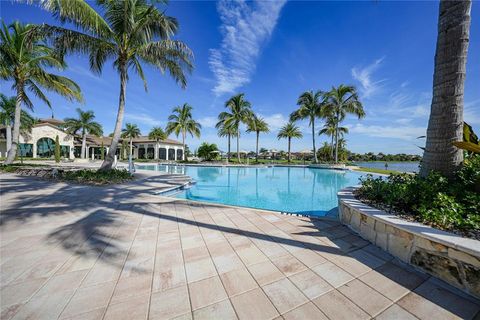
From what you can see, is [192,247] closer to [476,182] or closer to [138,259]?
[138,259]

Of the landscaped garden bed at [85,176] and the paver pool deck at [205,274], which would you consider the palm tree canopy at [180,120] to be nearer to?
the landscaped garden bed at [85,176]

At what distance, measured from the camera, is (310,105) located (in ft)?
92.0

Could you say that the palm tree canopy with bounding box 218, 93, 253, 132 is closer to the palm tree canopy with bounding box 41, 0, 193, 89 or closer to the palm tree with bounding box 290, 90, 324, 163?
the palm tree with bounding box 290, 90, 324, 163

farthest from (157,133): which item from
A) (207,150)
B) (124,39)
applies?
(124,39)

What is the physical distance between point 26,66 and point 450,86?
21.1m

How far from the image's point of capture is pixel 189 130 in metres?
34.2

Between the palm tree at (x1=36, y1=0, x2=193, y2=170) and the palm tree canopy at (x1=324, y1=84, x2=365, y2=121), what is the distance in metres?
19.3

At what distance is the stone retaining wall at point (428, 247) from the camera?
7.42 feet

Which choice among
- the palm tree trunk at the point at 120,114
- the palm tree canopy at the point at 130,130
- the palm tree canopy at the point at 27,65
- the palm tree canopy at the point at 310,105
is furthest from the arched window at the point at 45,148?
the palm tree canopy at the point at 310,105

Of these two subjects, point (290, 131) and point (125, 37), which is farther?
point (290, 131)

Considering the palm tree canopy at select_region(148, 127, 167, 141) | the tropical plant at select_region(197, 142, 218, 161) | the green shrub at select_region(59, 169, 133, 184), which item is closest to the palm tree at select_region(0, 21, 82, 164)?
the green shrub at select_region(59, 169, 133, 184)

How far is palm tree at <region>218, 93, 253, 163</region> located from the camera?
2886 cm

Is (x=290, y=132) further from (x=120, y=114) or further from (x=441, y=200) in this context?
(x=441, y=200)

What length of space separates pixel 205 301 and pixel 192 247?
4.29 ft
